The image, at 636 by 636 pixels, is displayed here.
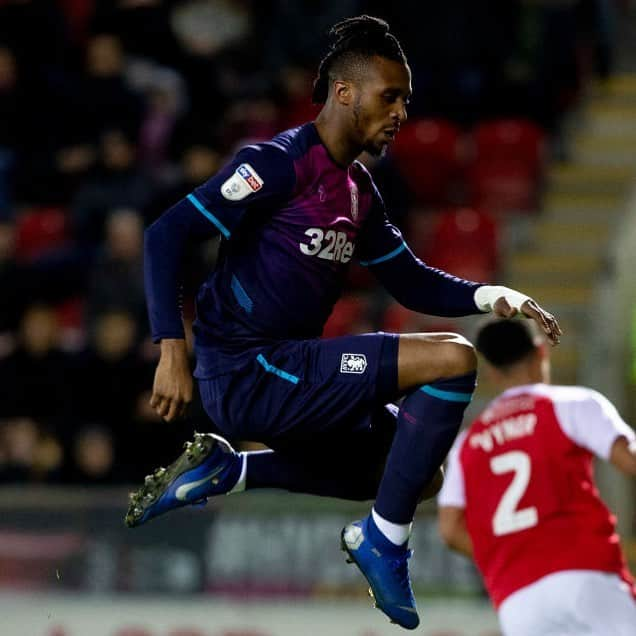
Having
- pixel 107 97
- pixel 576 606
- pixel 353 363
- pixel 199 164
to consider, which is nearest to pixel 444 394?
pixel 353 363

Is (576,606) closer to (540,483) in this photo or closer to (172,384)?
(540,483)

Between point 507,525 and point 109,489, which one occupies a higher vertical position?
point 507,525

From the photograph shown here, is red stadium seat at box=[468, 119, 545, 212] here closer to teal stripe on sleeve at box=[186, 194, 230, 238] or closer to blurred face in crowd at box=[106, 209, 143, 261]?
blurred face in crowd at box=[106, 209, 143, 261]

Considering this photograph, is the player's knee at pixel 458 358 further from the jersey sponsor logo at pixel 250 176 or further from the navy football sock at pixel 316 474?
the jersey sponsor logo at pixel 250 176

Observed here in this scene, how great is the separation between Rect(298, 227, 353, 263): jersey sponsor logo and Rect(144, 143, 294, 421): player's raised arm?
0.53ft

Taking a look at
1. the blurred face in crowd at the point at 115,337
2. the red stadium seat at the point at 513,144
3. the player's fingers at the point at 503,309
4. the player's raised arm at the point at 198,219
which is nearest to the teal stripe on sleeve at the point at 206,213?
the player's raised arm at the point at 198,219

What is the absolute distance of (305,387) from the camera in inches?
181

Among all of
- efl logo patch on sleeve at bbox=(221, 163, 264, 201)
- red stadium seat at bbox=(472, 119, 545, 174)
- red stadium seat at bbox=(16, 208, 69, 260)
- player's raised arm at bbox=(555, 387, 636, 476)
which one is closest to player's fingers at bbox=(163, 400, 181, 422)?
efl logo patch on sleeve at bbox=(221, 163, 264, 201)

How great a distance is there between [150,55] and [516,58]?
247 cm

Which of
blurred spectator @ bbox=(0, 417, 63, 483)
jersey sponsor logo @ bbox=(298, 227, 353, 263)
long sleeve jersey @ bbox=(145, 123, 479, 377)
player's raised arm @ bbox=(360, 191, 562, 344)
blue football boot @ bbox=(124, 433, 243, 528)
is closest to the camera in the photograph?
long sleeve jersey @ bbox=(145, 123, 479, 377)

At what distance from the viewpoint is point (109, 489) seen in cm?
817

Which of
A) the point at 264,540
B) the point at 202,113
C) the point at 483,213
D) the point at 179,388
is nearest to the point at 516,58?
the point at 483,213

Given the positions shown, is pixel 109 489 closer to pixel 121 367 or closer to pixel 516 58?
pixel 121 367

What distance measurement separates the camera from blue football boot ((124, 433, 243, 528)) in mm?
4988
